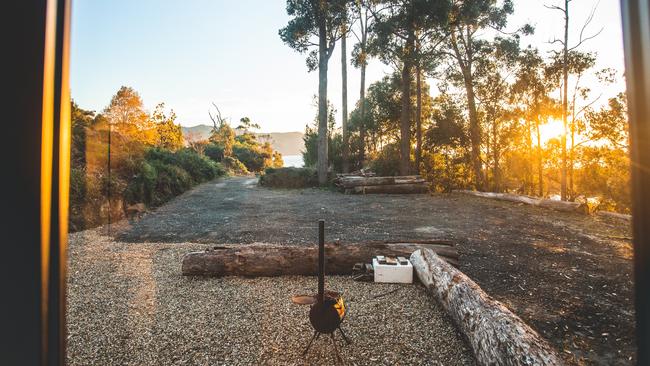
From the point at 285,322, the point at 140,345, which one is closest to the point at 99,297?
the point at 140,345

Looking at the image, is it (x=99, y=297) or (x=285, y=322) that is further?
(x=99, y=297)

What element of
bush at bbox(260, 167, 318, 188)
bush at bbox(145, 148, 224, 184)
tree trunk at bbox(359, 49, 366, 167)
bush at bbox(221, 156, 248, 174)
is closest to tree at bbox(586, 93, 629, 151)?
tree trunk at bbox(359, 49, 366, 167)

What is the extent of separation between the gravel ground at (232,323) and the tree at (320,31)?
40.2ft

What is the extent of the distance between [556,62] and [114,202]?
795 inches

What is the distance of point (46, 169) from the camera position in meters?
0.63

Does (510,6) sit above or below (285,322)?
above

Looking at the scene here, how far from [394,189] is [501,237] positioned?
8.21m

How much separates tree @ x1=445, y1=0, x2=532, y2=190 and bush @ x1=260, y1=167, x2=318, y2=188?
8731 millimetres

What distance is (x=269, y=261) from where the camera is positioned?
4500 mm

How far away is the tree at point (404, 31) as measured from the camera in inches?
585

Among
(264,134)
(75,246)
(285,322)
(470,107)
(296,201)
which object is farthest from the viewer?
(264,134)

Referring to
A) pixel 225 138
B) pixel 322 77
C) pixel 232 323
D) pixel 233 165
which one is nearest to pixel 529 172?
pixel 322 77

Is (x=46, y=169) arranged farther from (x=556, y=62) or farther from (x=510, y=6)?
(x=556, y=62)

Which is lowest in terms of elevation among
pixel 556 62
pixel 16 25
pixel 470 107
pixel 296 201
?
pixel 296 201
